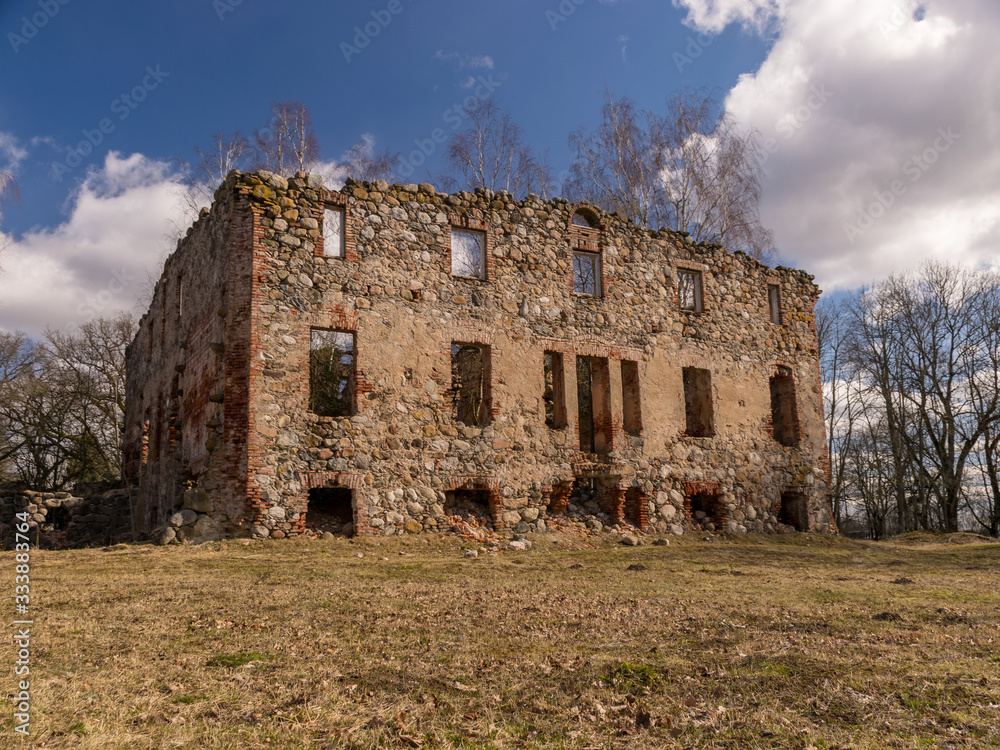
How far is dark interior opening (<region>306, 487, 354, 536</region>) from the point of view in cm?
1171

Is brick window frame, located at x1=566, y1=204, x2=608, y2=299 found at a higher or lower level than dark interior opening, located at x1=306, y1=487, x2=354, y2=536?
higher

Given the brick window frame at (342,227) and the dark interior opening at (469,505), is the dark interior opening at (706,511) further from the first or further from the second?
the brick window frame at (342,227)

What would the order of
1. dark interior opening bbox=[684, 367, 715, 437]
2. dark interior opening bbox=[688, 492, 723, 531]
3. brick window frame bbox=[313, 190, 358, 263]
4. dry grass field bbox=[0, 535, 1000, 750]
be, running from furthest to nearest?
dark interior opening bbox=[684, 367, 715, 437] < dark interior opening bbox=[688, 492, 723, 531] < brick window frame bbox=[313, 190, 358, 263] < dry grass field bbox=[0, 535, 1000, 750]

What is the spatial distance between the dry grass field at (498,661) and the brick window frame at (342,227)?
5791mm

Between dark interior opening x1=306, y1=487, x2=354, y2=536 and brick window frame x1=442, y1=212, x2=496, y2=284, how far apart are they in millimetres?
4488

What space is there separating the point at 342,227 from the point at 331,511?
488cm

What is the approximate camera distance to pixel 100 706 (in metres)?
3.41

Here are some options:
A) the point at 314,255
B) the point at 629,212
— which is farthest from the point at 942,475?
the point at 314,255

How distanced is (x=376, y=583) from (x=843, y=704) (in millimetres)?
5176

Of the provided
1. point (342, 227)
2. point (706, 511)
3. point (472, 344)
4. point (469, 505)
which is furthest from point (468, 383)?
point (706, 511)

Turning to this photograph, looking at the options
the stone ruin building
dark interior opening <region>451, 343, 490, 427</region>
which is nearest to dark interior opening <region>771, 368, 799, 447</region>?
the stone ruin building

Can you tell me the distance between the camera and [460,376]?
17188 mm

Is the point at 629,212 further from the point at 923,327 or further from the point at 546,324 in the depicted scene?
the point at 923,327

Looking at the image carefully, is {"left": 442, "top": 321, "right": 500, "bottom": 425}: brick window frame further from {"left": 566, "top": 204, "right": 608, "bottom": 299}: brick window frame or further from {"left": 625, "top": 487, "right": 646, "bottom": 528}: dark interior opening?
{"left": 625, "top": 487, "right": 646, "bottom": 528}: dark interior opening
